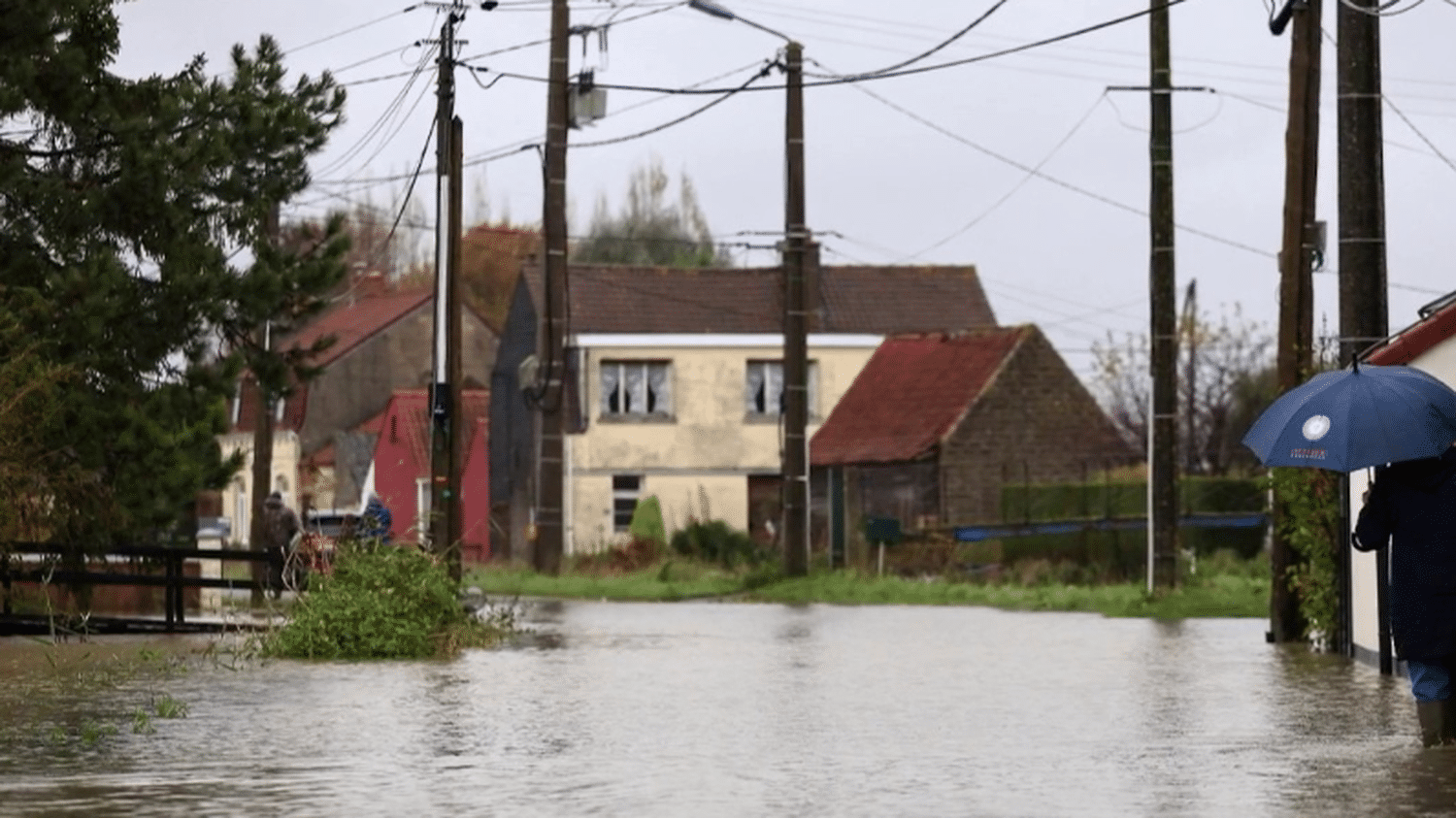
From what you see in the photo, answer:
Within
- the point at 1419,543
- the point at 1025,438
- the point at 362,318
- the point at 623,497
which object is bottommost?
the point at 1419,543

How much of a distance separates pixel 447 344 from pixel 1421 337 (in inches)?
598

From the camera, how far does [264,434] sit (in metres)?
49.5

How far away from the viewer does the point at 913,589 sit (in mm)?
44469

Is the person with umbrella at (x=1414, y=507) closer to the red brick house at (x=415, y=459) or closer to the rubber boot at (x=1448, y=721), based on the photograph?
the rubber boot at (x=1448, y=721)

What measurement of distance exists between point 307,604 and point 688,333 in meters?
40.7

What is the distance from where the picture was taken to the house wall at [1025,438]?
192 ft

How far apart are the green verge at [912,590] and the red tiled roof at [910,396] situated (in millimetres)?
7550

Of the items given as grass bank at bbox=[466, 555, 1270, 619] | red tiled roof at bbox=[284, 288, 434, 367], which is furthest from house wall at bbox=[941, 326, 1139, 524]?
red tiled roof at bbox=[284, 288, 434, 367]

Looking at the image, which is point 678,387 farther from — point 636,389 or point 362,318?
point 362,318

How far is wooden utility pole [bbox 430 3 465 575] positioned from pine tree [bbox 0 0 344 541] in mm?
3649

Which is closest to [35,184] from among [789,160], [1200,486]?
[789,160]

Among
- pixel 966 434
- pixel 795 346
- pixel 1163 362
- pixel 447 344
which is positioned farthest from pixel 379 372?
pixel 447 344

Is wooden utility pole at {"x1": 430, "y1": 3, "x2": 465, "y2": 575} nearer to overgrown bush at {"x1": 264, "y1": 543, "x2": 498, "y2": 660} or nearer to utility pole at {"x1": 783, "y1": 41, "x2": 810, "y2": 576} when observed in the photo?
overgrown bush at {"x1": 264, "y1": 543, "x2": 498, "y2": 660}

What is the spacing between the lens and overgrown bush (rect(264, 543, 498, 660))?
2603 cm
